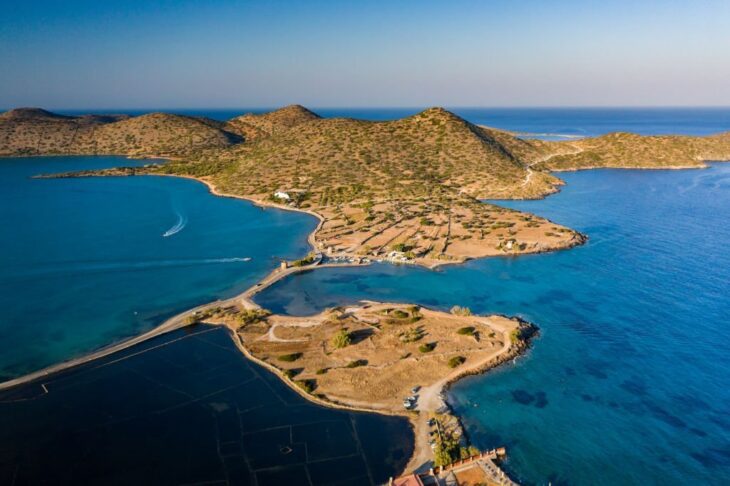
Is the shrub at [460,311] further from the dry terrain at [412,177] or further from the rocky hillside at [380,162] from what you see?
the rocky hillside at [380,162]

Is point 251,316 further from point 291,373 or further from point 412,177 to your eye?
point 412,177

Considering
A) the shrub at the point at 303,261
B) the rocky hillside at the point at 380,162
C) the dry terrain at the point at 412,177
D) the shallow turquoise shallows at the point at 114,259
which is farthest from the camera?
the rocky hillside at the point at 380,162

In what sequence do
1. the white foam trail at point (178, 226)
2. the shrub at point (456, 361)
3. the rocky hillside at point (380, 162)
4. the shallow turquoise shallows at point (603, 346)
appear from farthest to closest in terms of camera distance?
the rocky hillside at point (380, 162), the white foam trail at point (178, 226), the shrub at point (456, 361), the shallow turquoise shallows at point (603, 346)

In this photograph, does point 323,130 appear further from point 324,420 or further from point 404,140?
point 324,420

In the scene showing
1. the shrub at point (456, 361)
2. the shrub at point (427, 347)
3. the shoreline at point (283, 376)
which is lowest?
the shoreline at point (283, 376)

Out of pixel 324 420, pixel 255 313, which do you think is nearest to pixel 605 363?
pixel 324 420

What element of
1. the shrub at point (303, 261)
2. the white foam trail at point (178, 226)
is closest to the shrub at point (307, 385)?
the shrub at point (303, 261)
